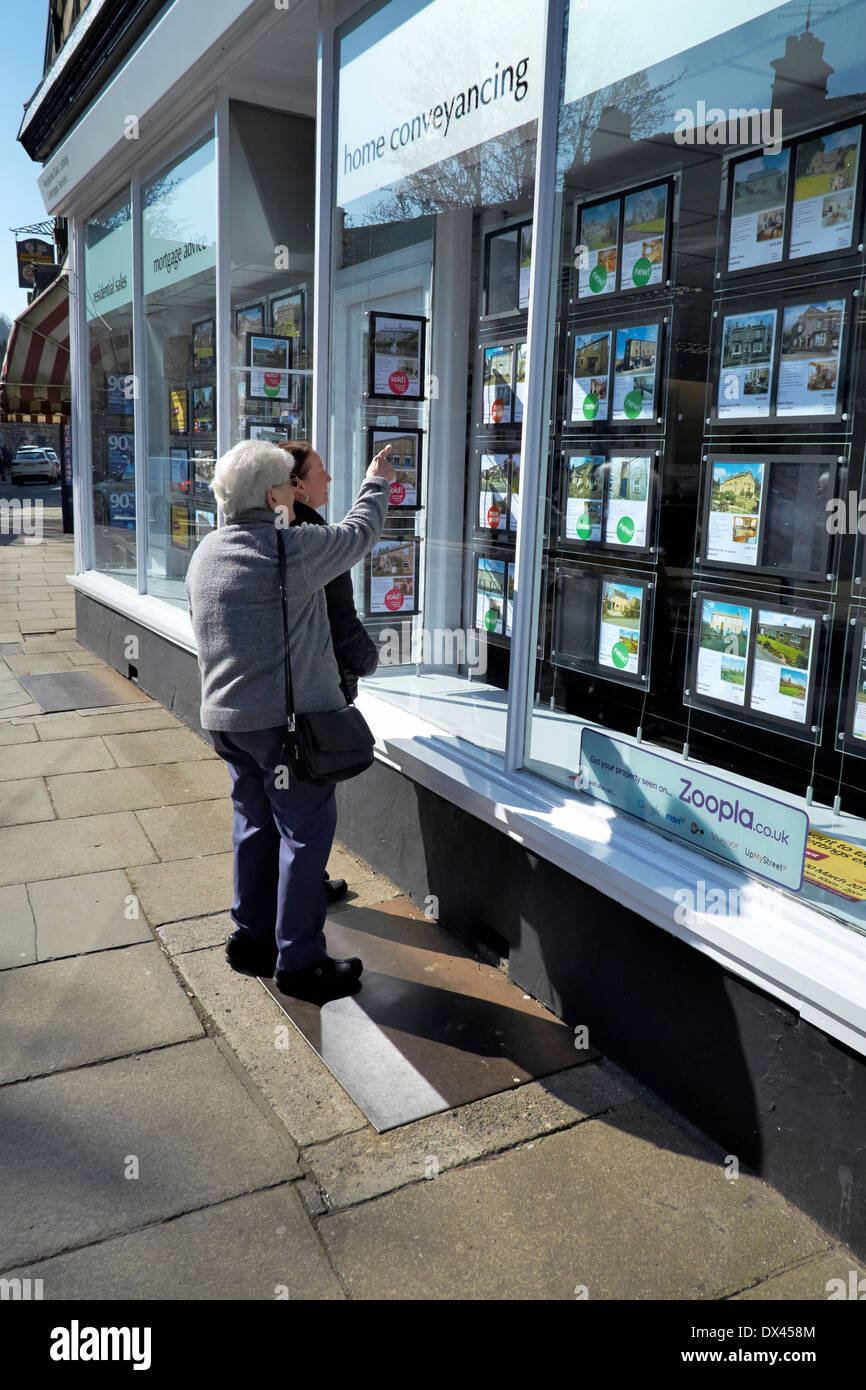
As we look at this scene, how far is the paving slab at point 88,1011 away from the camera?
3178 millimetres

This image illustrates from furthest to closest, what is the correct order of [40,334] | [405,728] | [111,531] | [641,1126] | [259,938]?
[40,334], [111,531], [405,728], [259,938], [641,1126]

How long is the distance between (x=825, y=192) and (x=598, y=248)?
87 cm

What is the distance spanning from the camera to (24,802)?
18.0 ft

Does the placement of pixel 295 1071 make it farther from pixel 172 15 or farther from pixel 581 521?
pixel 172 15

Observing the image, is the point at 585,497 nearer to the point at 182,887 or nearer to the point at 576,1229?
the point at 182,887

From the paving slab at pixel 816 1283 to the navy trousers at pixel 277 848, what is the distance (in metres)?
1.72

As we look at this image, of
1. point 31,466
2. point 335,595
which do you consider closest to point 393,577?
point 335,595

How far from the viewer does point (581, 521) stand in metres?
3.98

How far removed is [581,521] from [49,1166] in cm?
278

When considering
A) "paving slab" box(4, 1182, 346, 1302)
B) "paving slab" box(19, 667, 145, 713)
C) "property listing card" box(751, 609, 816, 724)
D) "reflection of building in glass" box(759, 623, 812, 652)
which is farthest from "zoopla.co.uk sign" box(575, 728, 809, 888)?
"paving slab" box(19, 667, 145, 713)

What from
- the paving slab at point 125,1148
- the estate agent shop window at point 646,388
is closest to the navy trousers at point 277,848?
the paving slab at point 125,1148
